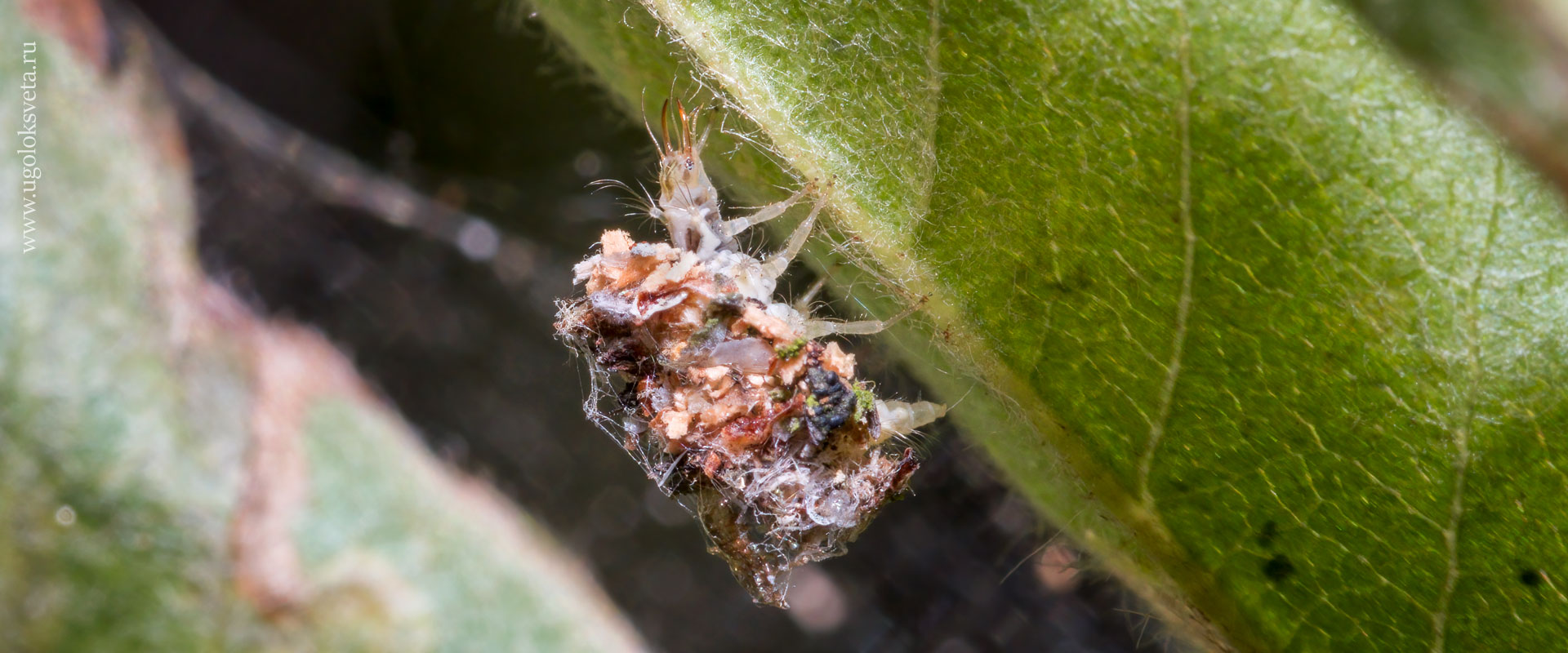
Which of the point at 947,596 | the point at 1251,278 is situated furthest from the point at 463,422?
the point at 1251,278

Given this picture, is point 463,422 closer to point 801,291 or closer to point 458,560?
point 458,560

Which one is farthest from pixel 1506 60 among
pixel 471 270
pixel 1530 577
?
pixel 471 270

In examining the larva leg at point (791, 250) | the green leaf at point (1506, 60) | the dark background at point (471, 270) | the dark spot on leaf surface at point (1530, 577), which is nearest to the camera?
the green leaf at point (1506, 60)

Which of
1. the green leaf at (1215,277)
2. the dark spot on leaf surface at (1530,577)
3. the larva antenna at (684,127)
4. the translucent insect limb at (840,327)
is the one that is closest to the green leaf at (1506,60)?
the green leaf at (1215,277)

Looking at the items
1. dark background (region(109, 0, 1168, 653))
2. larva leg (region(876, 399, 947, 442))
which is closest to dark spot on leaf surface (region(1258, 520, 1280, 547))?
larva leg (region(876, 399, 947, 442))

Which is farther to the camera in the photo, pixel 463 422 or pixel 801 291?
pixel 463 422

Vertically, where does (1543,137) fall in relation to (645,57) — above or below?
above

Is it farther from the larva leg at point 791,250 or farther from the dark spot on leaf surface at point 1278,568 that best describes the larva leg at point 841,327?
the dark spot on leaf surface at point 1278,568

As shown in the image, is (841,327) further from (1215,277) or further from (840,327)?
(1215,277)
